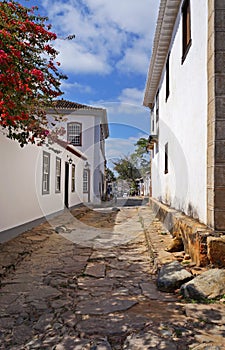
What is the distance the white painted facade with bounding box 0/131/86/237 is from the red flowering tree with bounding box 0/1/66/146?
1.77 m

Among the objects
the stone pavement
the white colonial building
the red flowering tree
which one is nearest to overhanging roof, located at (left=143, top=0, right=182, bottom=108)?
the white colonial building

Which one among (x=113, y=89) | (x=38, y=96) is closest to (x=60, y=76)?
(x=38, y=96)

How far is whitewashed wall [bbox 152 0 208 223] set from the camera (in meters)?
4.89

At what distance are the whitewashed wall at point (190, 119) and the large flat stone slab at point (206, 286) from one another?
128 centimetres

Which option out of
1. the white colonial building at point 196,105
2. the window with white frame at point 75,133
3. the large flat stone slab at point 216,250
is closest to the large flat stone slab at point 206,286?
the large flat stone slab at point 216,250

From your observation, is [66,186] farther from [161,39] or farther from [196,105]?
[196,105]

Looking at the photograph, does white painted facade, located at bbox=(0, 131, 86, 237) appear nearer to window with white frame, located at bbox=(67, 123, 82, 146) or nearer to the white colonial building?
the white colonial building

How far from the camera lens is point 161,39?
8.70m

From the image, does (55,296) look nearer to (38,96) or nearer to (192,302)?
(192,302)

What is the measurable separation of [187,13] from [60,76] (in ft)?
11.2

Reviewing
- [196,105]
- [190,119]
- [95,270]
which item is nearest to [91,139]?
[190,119]

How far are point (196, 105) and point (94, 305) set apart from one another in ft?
12.5

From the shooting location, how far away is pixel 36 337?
2.66 metres

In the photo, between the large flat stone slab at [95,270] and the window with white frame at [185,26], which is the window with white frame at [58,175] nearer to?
the window with white frame at [185,26]
